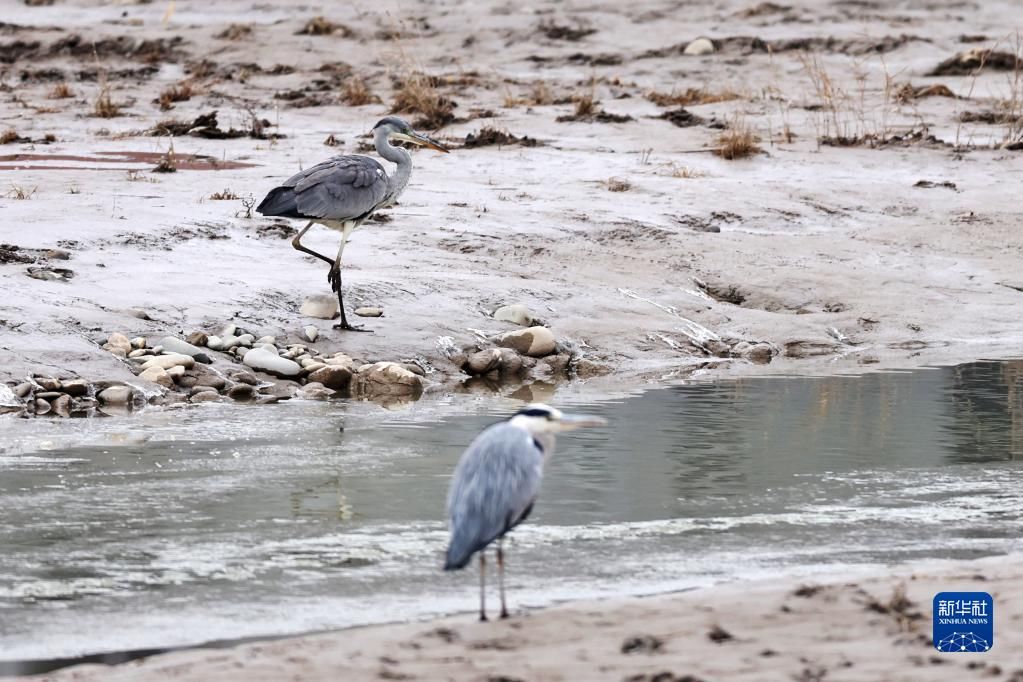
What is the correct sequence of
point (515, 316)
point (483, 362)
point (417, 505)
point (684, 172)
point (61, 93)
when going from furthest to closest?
1. point (61, 93)
2. point (684, 172)
3. point (515, 316)
4. point (483, 362)
5. point (417, 505)

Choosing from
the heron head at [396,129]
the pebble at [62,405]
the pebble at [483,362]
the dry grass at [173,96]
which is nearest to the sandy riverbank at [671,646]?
the pebble at [62,405]

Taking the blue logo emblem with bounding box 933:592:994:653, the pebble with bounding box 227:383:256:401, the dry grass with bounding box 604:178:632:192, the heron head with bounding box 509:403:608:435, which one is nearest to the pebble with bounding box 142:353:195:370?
the pebble with bounding box 227:383:256:401

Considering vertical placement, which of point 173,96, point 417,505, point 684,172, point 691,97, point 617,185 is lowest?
point 417,505

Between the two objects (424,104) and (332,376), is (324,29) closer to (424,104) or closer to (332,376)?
(424,104)

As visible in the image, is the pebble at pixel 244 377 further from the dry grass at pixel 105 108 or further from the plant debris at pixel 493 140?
the dry grass at pixel 105 108

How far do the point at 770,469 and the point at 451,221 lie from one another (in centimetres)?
572

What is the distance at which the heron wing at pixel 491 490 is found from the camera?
15.3 feet

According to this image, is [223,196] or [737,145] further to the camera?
[737,145]

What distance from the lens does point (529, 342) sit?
33.6 feet

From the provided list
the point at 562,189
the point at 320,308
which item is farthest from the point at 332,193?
the point at 562,189

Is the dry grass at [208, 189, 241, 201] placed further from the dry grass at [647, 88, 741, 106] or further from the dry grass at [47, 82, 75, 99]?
the dry grass at [47, 82, 75, 99]

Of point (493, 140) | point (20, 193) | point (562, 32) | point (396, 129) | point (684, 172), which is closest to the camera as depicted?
point (396, 129)

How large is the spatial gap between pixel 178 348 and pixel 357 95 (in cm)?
899

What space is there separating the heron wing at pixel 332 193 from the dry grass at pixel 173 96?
8255 millimetres
